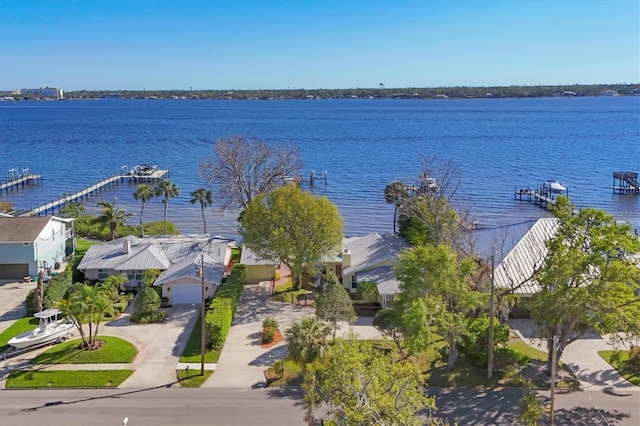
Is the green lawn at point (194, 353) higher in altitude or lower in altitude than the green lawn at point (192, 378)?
higher

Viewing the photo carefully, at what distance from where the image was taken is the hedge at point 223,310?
34781 mm

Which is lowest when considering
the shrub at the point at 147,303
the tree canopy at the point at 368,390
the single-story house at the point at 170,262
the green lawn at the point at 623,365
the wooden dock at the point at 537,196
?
the green lawn at the point at 623,365

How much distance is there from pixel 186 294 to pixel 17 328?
1060cm

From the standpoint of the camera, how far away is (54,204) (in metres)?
80.4

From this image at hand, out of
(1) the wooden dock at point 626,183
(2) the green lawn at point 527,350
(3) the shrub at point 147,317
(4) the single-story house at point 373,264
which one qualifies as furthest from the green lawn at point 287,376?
(1) the wooden dock at point 626,183

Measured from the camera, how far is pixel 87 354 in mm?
33750

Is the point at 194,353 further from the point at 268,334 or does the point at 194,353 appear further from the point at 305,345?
the point at 305,345

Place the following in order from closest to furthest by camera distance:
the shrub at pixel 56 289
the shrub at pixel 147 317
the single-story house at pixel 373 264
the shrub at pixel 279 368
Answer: the shrub at pixel 279 368, the shrub at pixel 147 317, the shrub at pixel 56 289, the single-story house at pixel 373 264

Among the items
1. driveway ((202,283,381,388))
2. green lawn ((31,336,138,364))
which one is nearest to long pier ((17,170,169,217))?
driveway ((202,283,381,388))

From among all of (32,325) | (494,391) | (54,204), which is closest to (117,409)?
(32,325)

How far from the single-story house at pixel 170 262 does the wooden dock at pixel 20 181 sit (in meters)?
57.6

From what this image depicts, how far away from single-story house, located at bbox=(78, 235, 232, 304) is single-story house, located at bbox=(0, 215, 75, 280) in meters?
3.71

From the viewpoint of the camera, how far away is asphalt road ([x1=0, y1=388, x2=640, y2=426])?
26781 mm

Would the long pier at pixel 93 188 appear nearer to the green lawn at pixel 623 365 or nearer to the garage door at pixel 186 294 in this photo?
the garage door at pixel 186 294
